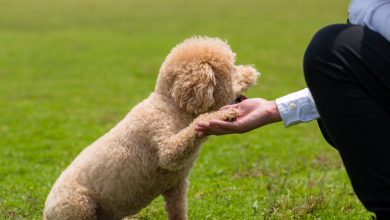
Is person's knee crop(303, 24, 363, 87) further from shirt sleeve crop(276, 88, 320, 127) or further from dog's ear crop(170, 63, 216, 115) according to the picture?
dog's ear crop(170, 63, 216, 115)

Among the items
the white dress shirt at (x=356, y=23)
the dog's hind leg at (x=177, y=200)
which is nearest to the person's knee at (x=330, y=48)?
the white dress shirt at (x=356, y=23)

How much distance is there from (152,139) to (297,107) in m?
0.96

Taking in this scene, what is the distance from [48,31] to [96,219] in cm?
2110

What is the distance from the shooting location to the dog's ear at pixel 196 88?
370 cm

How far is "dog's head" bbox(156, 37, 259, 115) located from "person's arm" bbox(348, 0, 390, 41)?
0.97 m

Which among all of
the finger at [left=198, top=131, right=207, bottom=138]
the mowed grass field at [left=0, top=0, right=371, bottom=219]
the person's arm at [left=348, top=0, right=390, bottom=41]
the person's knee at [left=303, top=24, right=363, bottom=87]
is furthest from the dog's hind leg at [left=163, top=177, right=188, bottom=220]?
the person's arm at [left=348, top=0, right=390, bottom=41]

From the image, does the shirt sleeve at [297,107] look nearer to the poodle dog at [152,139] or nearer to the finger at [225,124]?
the finger at [225,124]

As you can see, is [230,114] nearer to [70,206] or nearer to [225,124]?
[225,124]

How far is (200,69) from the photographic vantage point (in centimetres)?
372

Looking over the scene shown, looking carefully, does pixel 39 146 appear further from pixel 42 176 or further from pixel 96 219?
pixel 96 219

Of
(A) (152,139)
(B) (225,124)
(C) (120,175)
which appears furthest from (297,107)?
(C) (120,175)

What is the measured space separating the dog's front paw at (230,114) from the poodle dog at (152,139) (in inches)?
10.3

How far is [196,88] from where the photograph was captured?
3.70 m

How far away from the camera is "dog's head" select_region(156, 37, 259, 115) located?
372 centimetres
